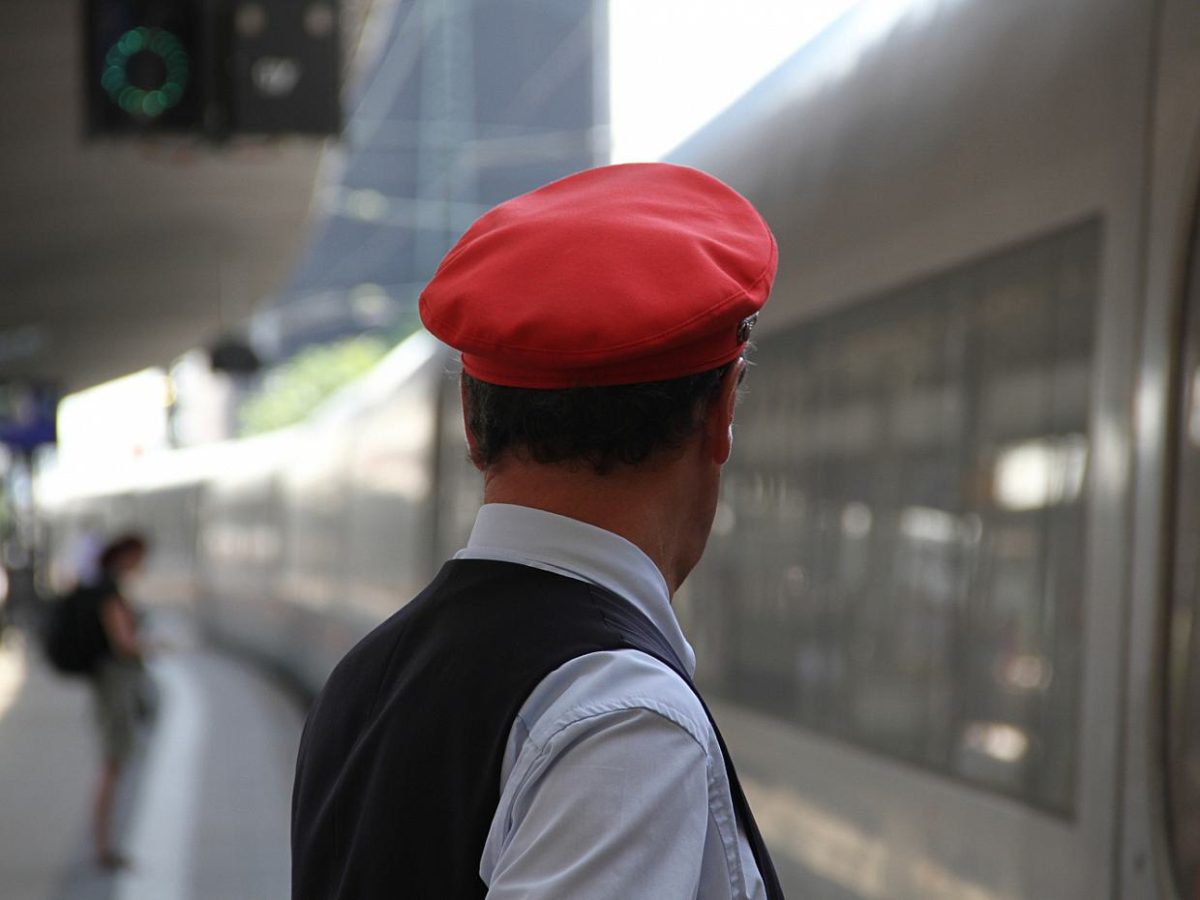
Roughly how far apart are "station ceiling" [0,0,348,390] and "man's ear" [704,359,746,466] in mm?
5924

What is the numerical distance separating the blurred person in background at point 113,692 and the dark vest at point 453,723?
6.94 meters

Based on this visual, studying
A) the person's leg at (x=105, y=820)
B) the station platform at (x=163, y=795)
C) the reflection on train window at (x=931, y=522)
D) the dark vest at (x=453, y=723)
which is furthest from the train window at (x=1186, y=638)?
the person's leg at (x=105, y=820)

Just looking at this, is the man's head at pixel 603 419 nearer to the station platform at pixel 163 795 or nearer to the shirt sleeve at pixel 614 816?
the shirt sleeve at pixel 614 816

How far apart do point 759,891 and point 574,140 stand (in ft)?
200

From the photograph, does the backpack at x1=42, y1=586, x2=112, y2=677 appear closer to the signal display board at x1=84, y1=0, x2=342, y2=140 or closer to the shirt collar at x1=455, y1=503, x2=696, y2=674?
the signal display board at x1=84, y1=0, x2=342, y2=140

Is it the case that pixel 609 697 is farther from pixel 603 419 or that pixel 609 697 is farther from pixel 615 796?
pixel 603 419

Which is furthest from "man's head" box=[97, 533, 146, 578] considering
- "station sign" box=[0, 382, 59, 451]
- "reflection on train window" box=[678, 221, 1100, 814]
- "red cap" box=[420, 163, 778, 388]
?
"station sign" box=[0, 382, 59, 451]

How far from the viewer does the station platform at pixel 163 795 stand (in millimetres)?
7672

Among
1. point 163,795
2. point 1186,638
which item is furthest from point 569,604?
point 163,795

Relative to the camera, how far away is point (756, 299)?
1.27 meters

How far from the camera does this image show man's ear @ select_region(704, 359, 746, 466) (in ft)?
4.40

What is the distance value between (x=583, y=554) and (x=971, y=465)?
1.97m

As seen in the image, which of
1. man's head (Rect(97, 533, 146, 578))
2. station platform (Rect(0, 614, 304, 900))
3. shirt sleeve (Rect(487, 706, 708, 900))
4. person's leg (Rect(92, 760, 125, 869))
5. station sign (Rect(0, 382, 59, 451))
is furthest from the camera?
station sign (Rect(0, 382, 59, 451))

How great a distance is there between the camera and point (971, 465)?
10.3ft
